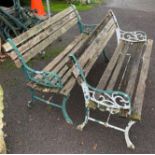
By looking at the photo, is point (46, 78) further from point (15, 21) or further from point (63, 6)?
point (63, 6)

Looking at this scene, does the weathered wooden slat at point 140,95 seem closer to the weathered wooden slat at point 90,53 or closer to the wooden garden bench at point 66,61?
the wooden garden bench at point 66,61

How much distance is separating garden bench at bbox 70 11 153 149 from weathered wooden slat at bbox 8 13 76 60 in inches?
29.6

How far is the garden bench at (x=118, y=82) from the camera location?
341 cm

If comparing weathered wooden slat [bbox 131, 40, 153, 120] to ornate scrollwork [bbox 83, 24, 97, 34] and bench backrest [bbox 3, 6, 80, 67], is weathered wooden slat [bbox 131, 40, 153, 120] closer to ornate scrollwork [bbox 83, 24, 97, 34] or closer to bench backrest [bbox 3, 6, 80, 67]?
ornate scrollwork [bbox 83, 24, 97, 34]

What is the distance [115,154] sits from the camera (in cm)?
346

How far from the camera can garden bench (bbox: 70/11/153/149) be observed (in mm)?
3408

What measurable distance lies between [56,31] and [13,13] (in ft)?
6.80

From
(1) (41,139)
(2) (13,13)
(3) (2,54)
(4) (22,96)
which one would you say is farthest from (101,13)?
(1) (41,139)

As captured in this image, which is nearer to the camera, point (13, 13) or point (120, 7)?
point (13, 13)

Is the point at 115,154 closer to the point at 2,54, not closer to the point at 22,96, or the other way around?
the point at 22,96

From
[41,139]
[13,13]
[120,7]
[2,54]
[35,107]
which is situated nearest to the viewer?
[41,139]

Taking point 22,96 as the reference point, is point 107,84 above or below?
above

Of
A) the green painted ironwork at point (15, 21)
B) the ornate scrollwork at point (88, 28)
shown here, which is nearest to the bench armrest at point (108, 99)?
the ornate scrollwork at point (88, 28)

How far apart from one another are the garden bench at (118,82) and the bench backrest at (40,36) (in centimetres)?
74
